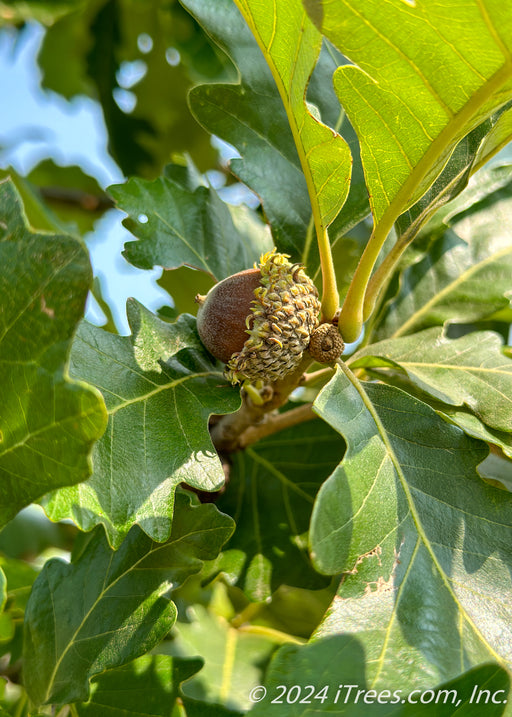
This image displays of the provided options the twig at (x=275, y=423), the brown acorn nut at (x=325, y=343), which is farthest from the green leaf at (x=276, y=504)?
the brown acorn nut at (x=325, y=343)

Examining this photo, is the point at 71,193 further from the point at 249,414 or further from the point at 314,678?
the point at 314,678

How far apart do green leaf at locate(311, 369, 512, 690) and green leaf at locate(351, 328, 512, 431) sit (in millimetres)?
76

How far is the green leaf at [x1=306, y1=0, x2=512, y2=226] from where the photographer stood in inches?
27.7

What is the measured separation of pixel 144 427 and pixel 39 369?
20cm

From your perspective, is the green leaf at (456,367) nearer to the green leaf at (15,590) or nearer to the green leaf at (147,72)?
the green leaf at (15,590)

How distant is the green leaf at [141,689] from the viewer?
38.9 inches

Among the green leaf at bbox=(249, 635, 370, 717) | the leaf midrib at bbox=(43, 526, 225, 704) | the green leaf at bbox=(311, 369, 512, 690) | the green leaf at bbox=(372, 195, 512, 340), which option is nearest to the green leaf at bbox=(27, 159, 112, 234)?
the green leaf at bbox=(372, 195, 512, 340)

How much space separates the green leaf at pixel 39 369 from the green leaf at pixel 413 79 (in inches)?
14.8

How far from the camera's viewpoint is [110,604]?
95cm

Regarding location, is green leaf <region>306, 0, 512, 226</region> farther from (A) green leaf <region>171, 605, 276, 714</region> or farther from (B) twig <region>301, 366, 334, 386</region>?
(A) green leaf <region>171, 605, 276, 714</region>

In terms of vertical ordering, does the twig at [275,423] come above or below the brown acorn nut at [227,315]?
below

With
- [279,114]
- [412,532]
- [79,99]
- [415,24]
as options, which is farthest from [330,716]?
[79,99]

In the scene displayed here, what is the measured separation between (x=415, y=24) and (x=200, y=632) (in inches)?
53.7

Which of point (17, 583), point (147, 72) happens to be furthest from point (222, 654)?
point (147, 72)
